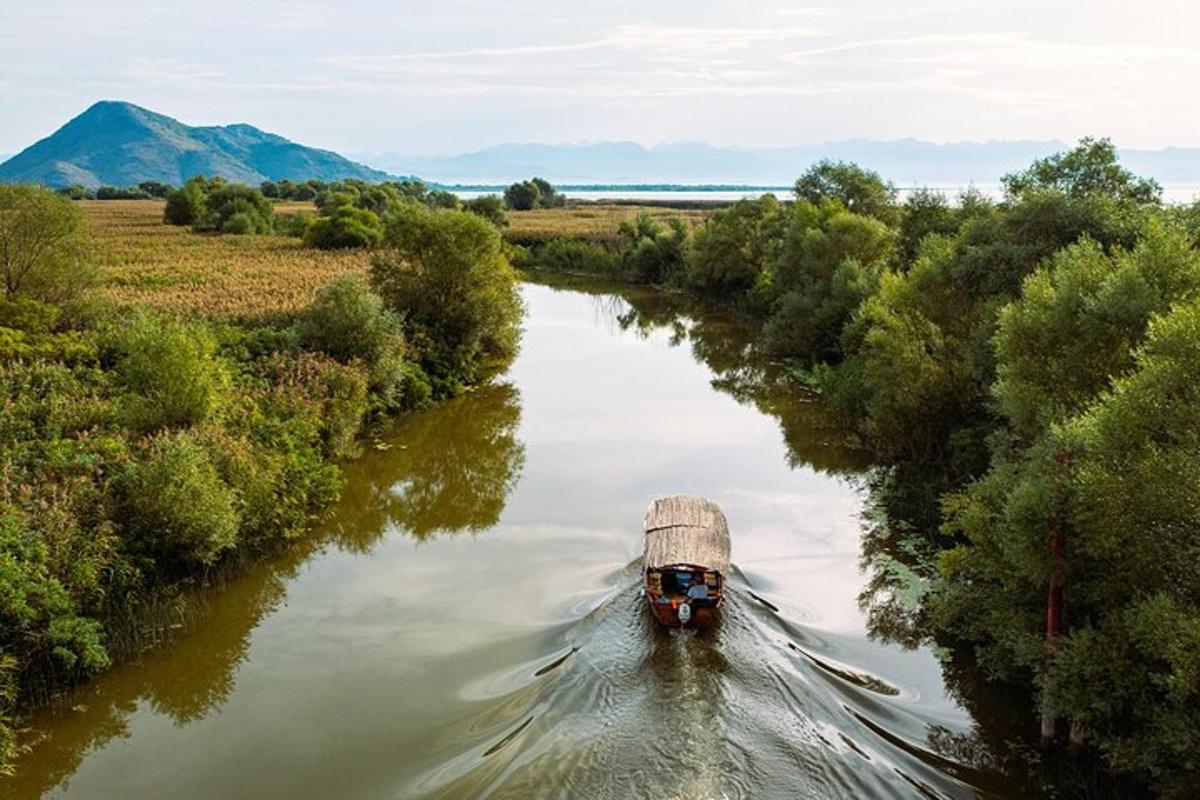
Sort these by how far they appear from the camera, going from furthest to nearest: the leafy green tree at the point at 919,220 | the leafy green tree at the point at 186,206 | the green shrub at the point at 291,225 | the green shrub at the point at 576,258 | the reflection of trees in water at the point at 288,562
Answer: the green shrub at the point at 576,258, the leafy green tree at the point at 186,206, the green shrub at the point at 291,225, the leafy green tree at the point at 919,220, the reflection of trees in water at the point at 288,562

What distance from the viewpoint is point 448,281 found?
38312 mm

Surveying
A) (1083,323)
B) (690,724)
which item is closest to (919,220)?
(1083,323)

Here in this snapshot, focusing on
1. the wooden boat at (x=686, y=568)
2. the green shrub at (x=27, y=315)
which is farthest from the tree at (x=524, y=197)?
the wooden boat at (x=686, y=568)

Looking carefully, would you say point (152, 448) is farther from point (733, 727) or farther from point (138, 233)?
point (138, 233)

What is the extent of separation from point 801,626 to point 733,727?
4.32m


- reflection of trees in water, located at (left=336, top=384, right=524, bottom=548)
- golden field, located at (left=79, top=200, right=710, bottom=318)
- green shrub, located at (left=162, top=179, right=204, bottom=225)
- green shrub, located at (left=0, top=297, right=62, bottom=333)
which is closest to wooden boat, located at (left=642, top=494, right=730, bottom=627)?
reflection of trees in water, located at (left=336, top=384, right=524, bottom=548)

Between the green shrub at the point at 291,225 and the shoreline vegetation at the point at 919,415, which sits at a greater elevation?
the green shrub at the point at 291,225

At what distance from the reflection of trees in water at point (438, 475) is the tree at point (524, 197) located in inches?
4293

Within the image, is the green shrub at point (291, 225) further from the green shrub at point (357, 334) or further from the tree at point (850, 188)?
the green shrub at point (357, 334)

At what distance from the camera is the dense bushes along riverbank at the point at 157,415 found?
47.5ft

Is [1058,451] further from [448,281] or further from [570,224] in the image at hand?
[570,224]

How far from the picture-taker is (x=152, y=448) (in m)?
18.4

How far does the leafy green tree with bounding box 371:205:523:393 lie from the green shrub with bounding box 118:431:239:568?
20.3m

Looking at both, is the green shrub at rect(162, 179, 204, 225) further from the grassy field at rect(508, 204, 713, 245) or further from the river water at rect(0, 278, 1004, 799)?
the river water at rect(0, 278, 1004, 799)
